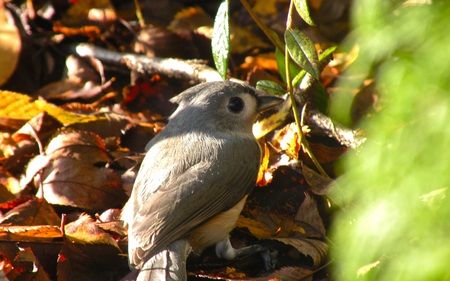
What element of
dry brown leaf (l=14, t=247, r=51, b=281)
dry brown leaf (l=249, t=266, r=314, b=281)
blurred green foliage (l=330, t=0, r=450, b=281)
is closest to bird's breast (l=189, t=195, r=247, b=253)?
dry brown leaf (l=249, t=266, r=314, b=281)

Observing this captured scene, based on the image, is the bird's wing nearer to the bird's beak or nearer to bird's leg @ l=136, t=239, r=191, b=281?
bird's leg @ l=136, t=239, r=191, b=281

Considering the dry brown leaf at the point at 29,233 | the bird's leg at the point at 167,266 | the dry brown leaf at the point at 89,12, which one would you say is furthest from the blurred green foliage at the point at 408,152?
Result: the dry brown leaf at the point at 89,12

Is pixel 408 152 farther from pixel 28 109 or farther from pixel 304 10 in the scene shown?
pixel 28 109

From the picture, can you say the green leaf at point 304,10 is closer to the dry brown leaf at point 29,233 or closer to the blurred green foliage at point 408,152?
the blurred green foliage at point 408,152

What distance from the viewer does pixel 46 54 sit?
4844 millimetres

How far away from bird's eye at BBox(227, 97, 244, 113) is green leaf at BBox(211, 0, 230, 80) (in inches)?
7.5

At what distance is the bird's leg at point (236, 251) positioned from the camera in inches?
118

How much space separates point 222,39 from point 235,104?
0.36 metres

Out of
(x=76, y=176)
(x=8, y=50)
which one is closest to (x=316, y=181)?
(x=76, y=176)

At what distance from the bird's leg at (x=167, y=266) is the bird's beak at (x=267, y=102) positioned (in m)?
0.96

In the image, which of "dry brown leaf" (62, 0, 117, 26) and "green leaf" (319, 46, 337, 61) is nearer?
"green leaf" (319, 46, 337, 61)

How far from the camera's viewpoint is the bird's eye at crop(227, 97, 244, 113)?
131 inches

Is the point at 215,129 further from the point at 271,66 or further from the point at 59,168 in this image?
the point at 271,66

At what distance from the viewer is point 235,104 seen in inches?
132
